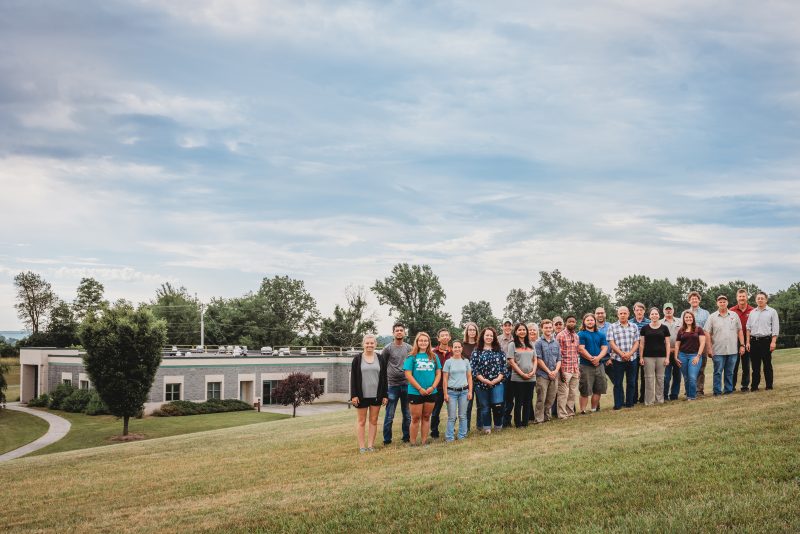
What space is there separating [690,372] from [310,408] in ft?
134

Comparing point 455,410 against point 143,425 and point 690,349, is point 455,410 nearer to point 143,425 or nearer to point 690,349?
point 690,349

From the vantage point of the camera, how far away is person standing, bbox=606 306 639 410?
1398 cm

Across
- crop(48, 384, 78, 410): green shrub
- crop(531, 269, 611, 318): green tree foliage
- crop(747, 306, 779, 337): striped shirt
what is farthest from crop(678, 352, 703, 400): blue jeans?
crop(531, 269, 611, 318): green tree foliage

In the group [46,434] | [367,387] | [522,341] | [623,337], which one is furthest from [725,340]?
[46,434]

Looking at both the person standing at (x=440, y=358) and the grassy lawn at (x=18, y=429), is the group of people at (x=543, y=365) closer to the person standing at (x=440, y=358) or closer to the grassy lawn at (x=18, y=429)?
the person standing at (x=440, y=358)

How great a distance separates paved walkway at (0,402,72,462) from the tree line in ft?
119

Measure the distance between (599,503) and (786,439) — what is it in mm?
3603

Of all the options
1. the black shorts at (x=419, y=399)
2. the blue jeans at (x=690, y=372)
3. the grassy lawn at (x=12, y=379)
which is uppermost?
the blue jeans at (x=690, y=372)

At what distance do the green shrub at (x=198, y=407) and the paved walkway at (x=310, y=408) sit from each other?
212cm

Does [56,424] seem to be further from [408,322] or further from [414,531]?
[408,322]

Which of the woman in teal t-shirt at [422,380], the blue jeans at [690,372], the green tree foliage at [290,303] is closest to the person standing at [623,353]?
the blue jeans at [690,372]

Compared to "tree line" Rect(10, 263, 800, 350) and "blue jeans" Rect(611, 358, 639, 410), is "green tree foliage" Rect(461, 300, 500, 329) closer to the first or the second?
"tree line" Rect(10, 263, 800, 350)

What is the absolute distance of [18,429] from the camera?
40938mm

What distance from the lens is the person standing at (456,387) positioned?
12562mm
